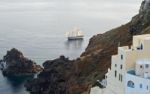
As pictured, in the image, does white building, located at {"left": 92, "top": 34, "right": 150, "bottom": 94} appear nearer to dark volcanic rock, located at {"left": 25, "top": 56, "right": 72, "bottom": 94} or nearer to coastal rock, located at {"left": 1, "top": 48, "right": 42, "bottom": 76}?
dark volcanic rock, located at {"left": 25, "top": 56, "right": 72, "bottom": 94}

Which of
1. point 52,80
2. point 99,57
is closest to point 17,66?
point 52,80

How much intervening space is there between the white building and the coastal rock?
91.3 m

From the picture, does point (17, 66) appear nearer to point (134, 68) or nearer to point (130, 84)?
point (134, 68)

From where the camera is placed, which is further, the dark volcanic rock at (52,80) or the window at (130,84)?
the dark volcanic rock at (52,80)

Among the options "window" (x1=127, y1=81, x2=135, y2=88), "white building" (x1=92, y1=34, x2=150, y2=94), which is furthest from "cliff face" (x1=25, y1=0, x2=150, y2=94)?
"window" (x1=127, y1=81, x2=135, y2=88)

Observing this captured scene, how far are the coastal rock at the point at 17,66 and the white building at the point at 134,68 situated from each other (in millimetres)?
91269

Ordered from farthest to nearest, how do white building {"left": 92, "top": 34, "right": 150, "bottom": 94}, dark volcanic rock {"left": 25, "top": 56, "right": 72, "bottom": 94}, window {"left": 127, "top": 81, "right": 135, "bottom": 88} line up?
1. dark volcanic rock {"left": 25, "top": 56, "right": 72, "bottom": 94}
2. window {"left": 127, "top": 81, "right": 135, "bottom": 88}
3. white building {"left": 92, "top": 34, "right": 150, "bottom": 94}

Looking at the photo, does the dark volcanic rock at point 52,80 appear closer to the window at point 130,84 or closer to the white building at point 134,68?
the white building at point 134,68

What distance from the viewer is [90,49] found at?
119 metres

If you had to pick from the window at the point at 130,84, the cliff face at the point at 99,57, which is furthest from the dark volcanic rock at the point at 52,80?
the window at the point at 130,84

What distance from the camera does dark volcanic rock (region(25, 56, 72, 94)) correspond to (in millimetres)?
120875

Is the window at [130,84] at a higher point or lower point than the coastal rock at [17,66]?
higher

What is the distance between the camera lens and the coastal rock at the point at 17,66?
149375 mm

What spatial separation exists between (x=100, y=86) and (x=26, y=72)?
8127 cm
